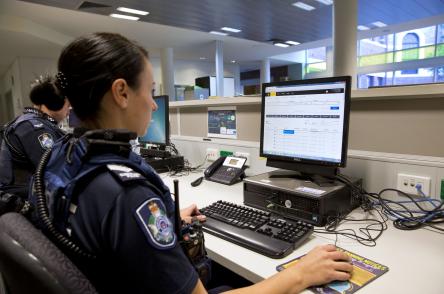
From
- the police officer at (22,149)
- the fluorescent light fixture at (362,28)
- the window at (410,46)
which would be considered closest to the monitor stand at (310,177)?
the police officer at (22,149)

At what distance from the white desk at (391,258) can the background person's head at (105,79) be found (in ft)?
1.50

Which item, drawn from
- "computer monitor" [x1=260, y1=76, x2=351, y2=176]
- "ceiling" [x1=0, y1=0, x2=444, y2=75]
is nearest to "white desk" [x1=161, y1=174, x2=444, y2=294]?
"computer monitor" [x1=260, y1=76, x2=351, y2=176]

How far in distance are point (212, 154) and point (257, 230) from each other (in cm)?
108

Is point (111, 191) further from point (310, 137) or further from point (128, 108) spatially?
point (310, 137)

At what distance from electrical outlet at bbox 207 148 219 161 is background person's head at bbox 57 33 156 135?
1273mm

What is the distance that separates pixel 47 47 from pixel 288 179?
23.3 ft

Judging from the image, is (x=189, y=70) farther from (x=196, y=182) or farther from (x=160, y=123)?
(x=196, y=182)

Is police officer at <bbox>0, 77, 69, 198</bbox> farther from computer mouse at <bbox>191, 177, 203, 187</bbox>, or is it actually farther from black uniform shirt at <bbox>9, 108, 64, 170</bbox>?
computer mouse at <bbox>191, 177, 203, 187</bbox>

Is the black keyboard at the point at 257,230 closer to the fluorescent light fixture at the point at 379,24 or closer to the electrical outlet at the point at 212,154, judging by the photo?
the electrical outlet at the point at 212,154

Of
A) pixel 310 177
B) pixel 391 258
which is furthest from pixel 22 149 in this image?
pixel 391 258

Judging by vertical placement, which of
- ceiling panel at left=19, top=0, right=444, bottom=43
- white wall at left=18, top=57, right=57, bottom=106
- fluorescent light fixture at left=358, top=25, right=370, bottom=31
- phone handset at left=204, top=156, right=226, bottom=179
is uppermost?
fluorescent light fixture at left=358, top=25, right=370, bottom=31

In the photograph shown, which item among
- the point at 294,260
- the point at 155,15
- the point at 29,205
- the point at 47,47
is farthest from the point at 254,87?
the point at 47,47

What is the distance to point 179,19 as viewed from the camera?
5.45 meters

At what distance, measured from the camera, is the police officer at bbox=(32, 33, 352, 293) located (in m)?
0.54
